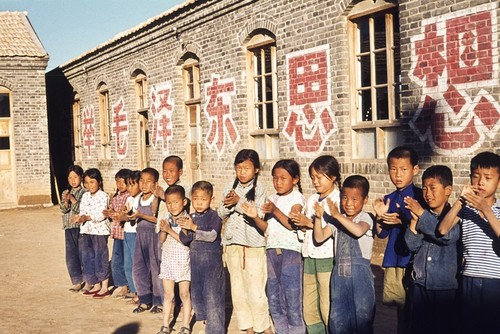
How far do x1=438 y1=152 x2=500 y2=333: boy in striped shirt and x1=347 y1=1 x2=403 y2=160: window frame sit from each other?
380 centimetres

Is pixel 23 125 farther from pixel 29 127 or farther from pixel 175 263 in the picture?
pixel 175 263

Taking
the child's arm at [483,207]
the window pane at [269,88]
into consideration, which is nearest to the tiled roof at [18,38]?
the window pane at [269,88]

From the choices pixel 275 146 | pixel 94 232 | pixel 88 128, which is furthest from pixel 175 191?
pixel 88 128

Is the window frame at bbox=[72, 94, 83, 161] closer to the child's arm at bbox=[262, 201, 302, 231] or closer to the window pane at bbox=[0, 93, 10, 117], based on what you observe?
the window pane at bbox=[0, 93, 10, 117]

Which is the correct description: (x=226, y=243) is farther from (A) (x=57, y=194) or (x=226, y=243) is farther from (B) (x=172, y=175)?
(A) (x=57, y=194)

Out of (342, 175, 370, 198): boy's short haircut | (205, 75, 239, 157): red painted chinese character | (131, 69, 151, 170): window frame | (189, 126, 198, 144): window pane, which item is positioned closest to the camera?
(342, 175, 370, 198): boy's short haircut

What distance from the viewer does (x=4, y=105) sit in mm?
18656

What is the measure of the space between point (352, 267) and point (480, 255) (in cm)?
85

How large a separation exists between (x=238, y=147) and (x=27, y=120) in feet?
33.6

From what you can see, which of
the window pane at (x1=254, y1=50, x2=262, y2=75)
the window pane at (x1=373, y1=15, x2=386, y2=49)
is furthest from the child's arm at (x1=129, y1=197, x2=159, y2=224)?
the window pane at (x1=254, y1=50, x2=262, y2=75)

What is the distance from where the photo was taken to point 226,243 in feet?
17.1

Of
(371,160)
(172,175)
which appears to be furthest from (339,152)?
(172,175)

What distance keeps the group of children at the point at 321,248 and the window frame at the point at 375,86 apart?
3.07 metres

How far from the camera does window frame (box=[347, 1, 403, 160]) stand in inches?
308
